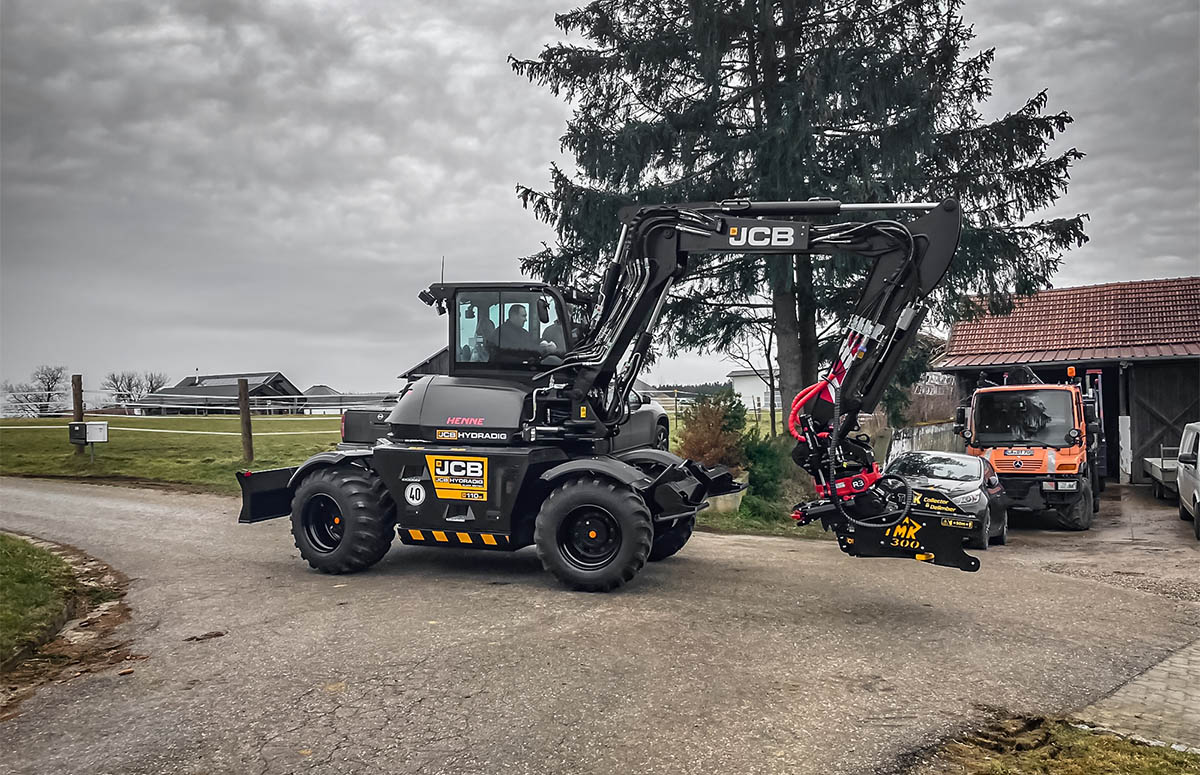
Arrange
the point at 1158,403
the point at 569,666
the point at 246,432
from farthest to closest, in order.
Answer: the point at 1158,403 < the point at 246,432 < the point at 569,666

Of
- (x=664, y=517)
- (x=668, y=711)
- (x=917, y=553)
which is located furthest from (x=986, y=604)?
(x=668, y=711)

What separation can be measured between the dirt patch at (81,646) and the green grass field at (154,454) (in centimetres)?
714

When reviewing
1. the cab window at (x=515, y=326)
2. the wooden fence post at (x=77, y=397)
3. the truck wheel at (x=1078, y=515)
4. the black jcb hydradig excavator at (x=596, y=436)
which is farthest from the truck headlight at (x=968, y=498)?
the wooden fence post at (x=77, y=397)

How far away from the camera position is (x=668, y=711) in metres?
5.31

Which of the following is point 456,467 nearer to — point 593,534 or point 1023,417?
point 593,534

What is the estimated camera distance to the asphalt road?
4781 mm

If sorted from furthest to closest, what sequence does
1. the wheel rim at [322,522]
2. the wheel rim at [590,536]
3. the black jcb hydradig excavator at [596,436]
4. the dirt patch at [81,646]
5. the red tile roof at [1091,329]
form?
the red tile roof at [1091,329]
the wheel rim at [322,522]
the wheel rim at [590,536]
the black jcb hydradig excavator at [596,436]
the dirt patch at [81,646]

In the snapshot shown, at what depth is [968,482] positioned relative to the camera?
1293 centimetres

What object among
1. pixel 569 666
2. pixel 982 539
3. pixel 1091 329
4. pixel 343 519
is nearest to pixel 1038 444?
pixel 982 539

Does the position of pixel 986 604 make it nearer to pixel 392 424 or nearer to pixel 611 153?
pixel 392 424

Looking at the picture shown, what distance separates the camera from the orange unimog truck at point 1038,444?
1500cm

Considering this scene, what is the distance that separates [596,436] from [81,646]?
4781 millimetres

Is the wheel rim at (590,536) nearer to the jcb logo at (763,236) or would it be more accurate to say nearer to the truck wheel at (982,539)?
the jcb logo at (763,236)

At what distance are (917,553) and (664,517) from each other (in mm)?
2286
